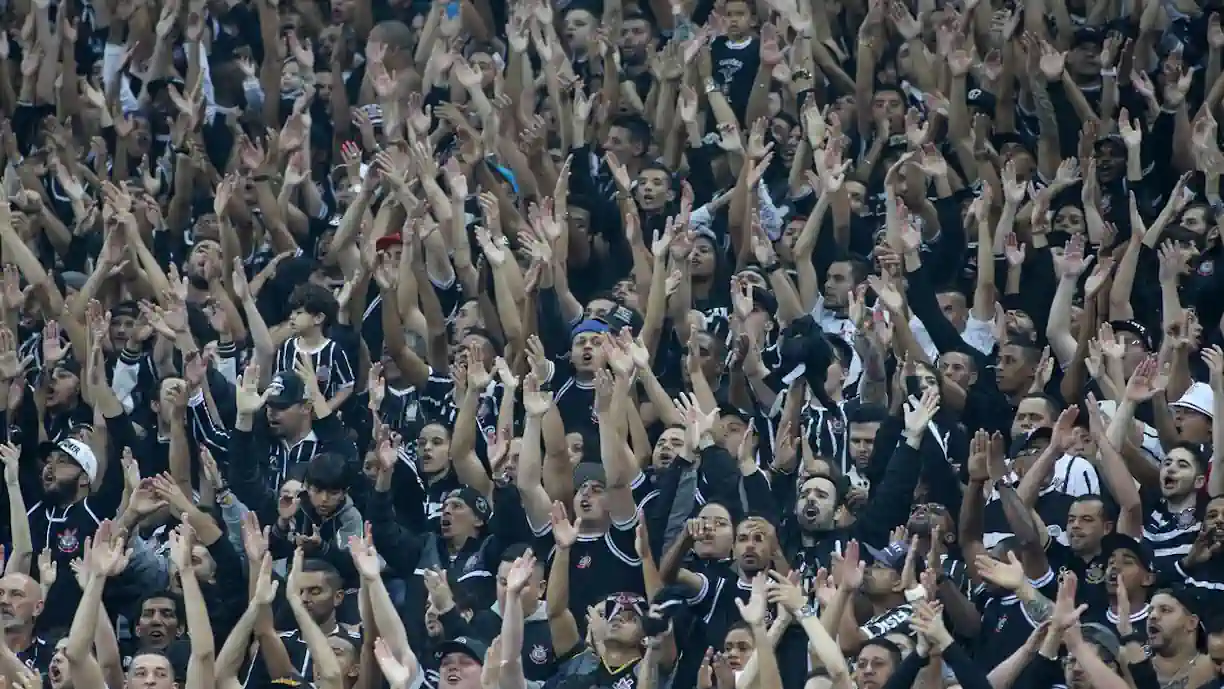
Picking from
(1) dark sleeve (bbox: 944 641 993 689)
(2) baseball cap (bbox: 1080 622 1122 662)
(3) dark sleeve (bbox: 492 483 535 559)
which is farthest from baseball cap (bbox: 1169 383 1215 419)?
(3) dark sleeve (bbox: 492 483 535 559)

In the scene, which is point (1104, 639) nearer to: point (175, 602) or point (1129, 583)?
point (1129, 583)

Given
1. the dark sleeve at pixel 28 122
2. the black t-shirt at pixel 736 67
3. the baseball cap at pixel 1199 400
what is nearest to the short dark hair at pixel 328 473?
the baseball cap at pixel 1199 400

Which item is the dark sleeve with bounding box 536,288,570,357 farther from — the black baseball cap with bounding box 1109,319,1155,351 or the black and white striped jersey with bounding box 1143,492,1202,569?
the black and white striped jersey with bounding box 1143,492,1202,569

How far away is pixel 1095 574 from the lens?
361 inches

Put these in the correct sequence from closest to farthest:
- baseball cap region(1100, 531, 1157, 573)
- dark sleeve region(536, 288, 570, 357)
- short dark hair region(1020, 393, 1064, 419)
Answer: baseball cap region(1100, 531, 1157, 573) → short dark hair region(1020, 393, 1064, 419) → dark sleeve region(536, 288, 570, 357)

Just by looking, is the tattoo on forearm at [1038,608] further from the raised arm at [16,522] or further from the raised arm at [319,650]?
the raised arm at [16,522]

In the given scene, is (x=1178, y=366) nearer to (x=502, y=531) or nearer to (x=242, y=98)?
(x=502, y=531)

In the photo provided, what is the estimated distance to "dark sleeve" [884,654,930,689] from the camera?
8438mm

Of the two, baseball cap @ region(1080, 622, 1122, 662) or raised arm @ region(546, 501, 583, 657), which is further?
raised arm @ region(546, 501, 583, 657)

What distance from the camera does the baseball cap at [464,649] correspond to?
909 cm

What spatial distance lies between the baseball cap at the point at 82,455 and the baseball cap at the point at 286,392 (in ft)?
2.56

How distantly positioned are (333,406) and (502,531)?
1300 millimetres

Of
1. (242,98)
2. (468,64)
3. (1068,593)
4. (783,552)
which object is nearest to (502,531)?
(783,552)

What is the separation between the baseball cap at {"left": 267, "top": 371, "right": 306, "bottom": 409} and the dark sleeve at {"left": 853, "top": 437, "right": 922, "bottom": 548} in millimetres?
2554
